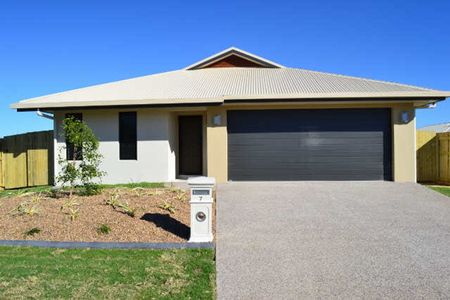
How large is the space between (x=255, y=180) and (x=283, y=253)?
7648 millimetres

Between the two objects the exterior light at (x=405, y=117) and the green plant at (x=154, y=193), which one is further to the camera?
the exterior light at (x=405, y=117)

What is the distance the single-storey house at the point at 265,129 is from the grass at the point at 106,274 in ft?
25.2

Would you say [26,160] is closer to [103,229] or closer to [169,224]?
[103,229]

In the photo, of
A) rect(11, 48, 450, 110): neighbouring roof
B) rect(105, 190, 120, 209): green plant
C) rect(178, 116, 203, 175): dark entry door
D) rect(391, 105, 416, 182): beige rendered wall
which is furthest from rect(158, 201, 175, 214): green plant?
rect(391, 105, 416, 182): beige rendered wall

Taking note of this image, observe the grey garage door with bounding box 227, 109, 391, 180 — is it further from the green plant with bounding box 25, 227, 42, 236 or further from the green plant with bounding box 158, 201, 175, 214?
the green plant with bounding box 25, 227, 42, 236

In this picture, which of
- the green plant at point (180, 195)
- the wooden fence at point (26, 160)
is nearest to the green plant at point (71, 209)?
the green plant at point (180, 195)

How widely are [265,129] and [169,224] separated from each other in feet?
22.9

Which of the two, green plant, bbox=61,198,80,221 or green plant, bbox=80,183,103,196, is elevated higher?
green plant, bbox=80,183,103,196

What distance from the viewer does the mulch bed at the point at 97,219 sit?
23.6 ft

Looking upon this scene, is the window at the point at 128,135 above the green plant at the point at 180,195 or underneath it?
above

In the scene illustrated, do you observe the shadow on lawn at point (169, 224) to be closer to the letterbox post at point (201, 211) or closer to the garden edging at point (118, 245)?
the letterbox post at point (201, 211)

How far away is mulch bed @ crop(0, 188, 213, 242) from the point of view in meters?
7.18

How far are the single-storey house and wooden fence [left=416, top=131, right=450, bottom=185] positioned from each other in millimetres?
2576

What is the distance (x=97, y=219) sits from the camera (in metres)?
7.87
